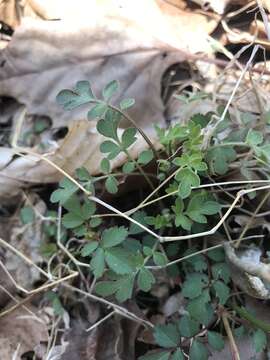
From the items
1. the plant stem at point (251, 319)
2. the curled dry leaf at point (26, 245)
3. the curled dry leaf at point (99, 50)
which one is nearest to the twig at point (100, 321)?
the curled dry leaf at point (26, 245)

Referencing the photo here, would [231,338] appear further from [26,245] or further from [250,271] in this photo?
[26,245]

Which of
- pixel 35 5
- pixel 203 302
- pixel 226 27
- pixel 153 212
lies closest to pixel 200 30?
pixel 226 27

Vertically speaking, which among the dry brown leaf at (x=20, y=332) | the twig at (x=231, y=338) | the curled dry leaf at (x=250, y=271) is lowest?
the dry brown leaf at (x=20, y=332)

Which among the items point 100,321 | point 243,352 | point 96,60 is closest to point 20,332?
point 100,321

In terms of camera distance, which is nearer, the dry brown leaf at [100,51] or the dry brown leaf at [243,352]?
the dry brown leaf at [243,352]

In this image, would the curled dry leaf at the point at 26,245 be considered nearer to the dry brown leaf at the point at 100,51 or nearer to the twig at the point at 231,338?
the dry brown leaf at the point at 100,51

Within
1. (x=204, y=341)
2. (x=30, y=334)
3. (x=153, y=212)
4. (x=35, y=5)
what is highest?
(x=35, y=5)

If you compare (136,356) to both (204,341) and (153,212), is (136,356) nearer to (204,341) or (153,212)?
(204,341)
